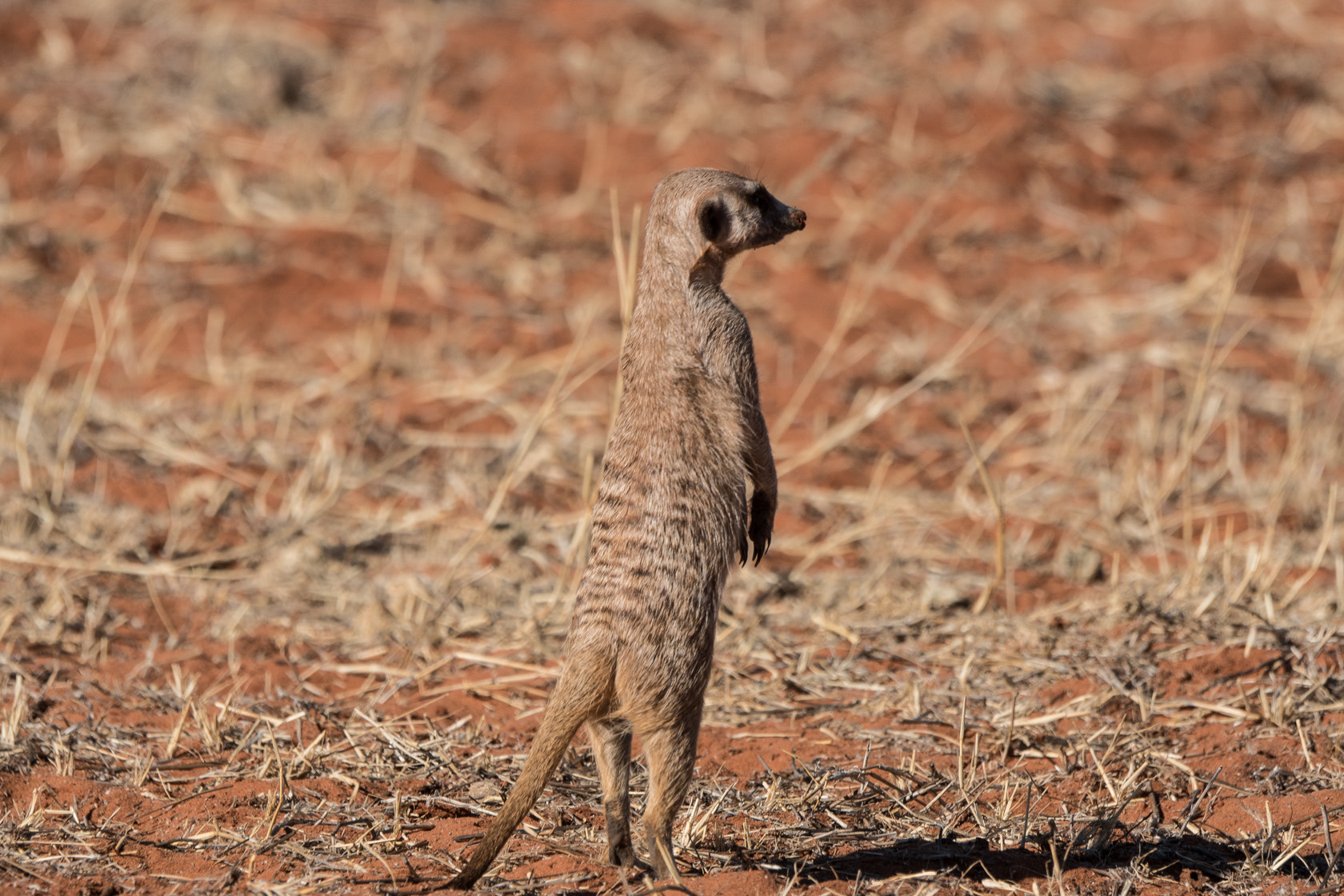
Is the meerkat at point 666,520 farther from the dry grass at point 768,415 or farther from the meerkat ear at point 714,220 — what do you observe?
the dry grass at point 768,415

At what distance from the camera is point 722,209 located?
335 cm

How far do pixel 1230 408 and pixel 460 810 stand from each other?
4.98 meters

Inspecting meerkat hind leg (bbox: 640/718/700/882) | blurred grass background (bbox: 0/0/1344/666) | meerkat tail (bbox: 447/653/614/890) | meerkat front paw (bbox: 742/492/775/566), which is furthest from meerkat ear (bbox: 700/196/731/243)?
meerkat hind leg (bbox: 640/718/700/882)

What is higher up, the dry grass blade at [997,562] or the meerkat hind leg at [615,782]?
the dry grass blade at [997,562]

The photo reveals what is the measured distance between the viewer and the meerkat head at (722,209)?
3.34m

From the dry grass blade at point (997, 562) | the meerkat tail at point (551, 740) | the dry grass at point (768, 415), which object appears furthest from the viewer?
the dry grass blade at point (997, 562)

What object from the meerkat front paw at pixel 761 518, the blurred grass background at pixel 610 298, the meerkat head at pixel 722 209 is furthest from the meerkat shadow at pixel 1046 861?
the meerkat head at pixel 722 209

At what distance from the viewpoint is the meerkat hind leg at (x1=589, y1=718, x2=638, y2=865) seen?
3092 mm

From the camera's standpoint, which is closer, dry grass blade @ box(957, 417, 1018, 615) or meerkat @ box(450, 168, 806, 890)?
meerkat @ box(450, 168, 806, 890)

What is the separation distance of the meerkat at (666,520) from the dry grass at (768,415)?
332 mm

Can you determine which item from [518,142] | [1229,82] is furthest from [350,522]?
[1229,82]

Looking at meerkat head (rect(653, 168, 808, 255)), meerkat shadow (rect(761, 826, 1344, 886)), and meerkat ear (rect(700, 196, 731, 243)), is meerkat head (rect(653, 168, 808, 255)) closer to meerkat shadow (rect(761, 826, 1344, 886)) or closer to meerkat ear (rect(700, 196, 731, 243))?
meerkat ear (rect(700, 196, 731, 243))

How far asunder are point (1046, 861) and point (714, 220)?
5.53ft

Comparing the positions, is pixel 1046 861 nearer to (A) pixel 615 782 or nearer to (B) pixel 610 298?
(A) pixel 615 782
